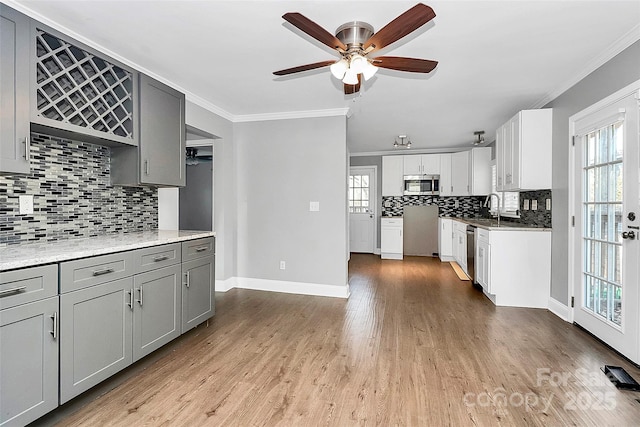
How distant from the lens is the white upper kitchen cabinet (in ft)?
22.3

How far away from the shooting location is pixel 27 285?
1520 mm

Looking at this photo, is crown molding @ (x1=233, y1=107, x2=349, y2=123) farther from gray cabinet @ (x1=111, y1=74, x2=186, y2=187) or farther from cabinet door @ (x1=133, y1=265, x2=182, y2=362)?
cabinet door @ (x1=133, y1=265, x2=182, y2=362)

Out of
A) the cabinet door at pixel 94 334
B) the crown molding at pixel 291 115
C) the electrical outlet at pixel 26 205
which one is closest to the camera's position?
the cabinet door at pixel 94 334

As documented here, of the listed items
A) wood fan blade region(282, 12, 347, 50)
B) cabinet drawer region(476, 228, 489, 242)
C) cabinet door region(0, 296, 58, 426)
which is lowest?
cabinet door region(0, 296, 58, 426)

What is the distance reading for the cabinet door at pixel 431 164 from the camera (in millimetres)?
6785

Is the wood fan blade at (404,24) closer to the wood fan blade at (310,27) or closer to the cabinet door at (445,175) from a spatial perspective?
the wood fan blade at (310,27)

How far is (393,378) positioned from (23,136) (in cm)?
273

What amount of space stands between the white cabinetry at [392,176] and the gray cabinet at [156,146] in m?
4.85

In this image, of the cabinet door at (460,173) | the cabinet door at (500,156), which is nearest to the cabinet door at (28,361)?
the cabinet door at (500,156)

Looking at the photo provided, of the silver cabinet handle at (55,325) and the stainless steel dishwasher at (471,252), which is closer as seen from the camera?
the silver cabinet handle at (55,325)

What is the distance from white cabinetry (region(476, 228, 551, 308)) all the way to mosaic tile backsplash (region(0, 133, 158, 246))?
3903mm

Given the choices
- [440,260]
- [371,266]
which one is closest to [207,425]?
[371,266]

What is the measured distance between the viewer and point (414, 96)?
350 centimetres

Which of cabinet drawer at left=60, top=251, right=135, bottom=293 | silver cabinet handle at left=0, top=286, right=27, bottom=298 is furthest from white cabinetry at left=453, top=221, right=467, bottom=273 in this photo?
silver cabinet handle at left=0, top=286, right=27, bottom=298
